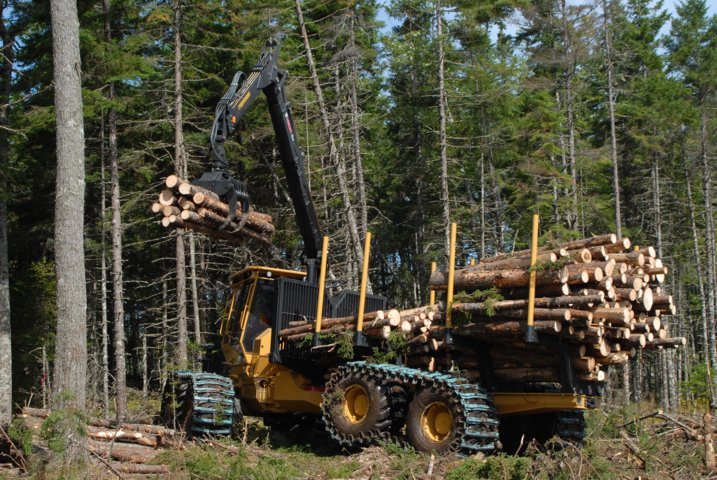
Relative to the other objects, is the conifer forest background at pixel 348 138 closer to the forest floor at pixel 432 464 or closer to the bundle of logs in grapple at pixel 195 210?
the bundle of logs in grapple at pixel 195 210

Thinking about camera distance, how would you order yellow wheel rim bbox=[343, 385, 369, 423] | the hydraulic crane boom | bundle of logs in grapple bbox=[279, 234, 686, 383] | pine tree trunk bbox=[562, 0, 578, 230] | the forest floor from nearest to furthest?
1. the forest floor
2. bundle of logs in grapple bbox=[279, 234, 686, 383]
3. yellow wheel rim bbox=[343, 385, 369, 423]
4. the hydraulic crane boom
5. pine tree trunk bbox=[562, 0, 578, 230]

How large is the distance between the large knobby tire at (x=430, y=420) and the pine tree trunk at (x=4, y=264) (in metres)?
10.2

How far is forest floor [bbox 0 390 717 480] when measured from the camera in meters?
8.30

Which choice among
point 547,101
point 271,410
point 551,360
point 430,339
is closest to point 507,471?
point 551,360

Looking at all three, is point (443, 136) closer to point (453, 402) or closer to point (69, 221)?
point (453, 402)

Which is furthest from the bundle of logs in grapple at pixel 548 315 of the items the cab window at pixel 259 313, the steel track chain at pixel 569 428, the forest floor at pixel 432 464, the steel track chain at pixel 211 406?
the steel track chain at pixel 211 406

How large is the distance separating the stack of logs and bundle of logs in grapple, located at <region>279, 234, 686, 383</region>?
3515 mm

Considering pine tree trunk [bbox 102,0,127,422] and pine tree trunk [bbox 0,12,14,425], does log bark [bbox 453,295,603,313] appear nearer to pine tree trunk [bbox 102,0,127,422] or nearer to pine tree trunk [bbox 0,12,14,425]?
pine tree trunk [bbox 0,12,14,425]

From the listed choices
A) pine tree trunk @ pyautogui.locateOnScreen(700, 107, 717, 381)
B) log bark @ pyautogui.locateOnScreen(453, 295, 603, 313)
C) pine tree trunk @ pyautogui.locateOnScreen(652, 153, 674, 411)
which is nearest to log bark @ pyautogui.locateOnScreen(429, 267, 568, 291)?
log bark @ pyautogui.locateOnScreen(453, 295, 603, 313)

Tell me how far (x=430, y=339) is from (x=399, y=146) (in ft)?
82.8

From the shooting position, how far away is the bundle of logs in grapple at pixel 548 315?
9164mm

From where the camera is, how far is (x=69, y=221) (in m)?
9.93

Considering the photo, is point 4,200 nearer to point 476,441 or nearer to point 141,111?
point 141,111

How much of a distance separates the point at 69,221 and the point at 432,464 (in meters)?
5.62
